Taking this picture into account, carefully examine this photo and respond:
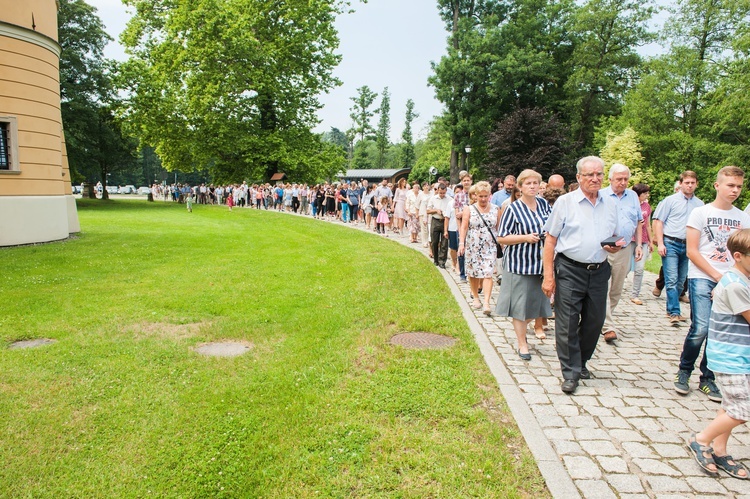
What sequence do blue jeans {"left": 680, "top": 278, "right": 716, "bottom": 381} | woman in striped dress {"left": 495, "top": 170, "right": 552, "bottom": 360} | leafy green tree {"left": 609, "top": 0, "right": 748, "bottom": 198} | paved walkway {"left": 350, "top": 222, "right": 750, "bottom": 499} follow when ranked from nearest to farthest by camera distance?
paved walkway {"left": 350, "top": 222, "right": 750, "bottom": 499} < blue jeans {"left": 680, "top": 278, "right": 716, "bottom": 381} < woman in striped dress {"left": 495, "top": 170, "right": 552, "bottom": 360} < leafy green tree {"left": 609, "top": 0, "right": 748, "bottom": 198}

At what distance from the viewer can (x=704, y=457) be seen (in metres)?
3.72

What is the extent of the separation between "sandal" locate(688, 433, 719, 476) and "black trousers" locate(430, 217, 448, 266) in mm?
8766

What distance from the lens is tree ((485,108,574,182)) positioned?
38.1 m

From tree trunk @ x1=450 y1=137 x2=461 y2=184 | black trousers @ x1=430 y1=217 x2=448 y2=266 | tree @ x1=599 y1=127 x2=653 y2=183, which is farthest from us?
tree trunk @ x1=450 y1=137 x2=461 y2=184

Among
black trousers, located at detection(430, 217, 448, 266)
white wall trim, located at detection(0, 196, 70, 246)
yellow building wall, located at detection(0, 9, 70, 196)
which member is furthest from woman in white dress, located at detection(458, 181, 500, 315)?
yellow building wall, located at detection(0, 9, 70, 196)

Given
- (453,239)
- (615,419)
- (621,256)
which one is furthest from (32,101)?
(615,419)

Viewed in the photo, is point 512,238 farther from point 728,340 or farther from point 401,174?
point 401,174

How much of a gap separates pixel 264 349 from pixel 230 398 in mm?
1383

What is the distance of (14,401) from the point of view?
465 cm

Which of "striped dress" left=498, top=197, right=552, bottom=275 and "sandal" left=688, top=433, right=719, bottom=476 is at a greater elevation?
"striped dress" left=498, top=197, right=552, bottom=275

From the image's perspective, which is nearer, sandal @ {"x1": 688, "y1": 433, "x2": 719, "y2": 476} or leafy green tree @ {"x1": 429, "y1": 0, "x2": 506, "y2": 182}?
sandal @ {"x1": 688, "y1": 433, "x2": 719, "y2": 476}

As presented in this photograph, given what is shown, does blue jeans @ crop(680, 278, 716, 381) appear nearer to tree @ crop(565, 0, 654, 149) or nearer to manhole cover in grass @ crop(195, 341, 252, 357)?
manhole cover in grass @ crop(195, 341, 252, 357)

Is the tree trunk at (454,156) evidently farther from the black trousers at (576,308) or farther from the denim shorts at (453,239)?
the black trousers at (576,308)

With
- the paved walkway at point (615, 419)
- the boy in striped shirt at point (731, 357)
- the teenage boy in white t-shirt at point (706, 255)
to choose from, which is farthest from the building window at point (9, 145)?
the boy in striped shirt at point (731, 357)
